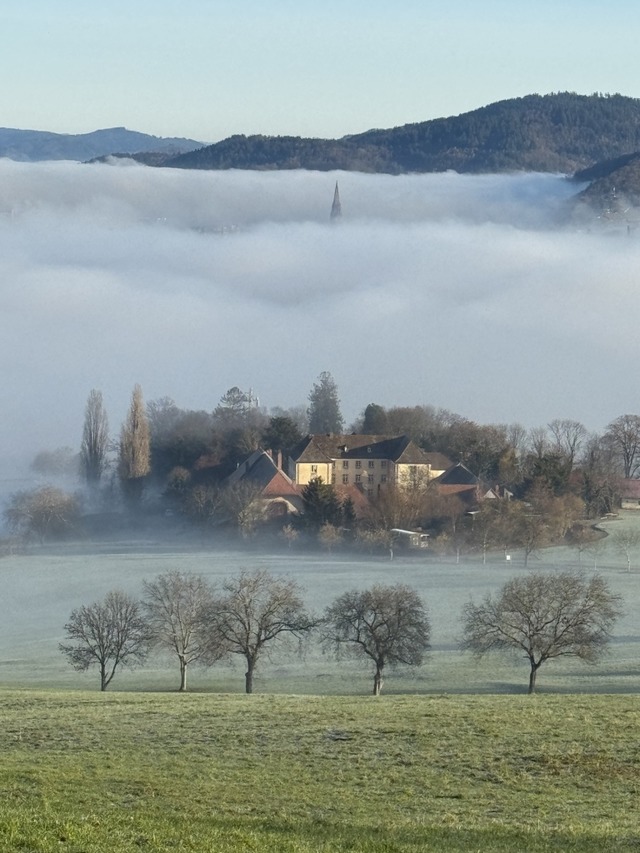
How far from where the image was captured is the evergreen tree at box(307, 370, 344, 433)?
12825 centimetres

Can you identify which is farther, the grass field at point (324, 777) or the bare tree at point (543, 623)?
the bare tree at point (543, 623)

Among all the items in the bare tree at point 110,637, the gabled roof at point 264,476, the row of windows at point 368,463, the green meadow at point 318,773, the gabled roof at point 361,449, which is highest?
the gabled roof at point 361,449

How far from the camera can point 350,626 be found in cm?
4975

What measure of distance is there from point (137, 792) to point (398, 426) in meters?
102

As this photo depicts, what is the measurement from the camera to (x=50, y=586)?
82.9m

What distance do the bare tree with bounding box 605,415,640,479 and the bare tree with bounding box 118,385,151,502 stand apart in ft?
127

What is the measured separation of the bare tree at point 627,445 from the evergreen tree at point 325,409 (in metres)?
23.4

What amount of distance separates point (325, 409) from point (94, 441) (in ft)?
68.2

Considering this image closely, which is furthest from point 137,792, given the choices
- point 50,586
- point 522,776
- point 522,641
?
point 50,586

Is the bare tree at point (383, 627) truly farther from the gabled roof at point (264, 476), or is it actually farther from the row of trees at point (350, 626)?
the gabled roof at point (264, 476)

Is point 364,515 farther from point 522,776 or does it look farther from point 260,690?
point 522,776

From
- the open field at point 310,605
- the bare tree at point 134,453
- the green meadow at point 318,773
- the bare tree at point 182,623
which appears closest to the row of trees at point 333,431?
the bare tree at point 134,453

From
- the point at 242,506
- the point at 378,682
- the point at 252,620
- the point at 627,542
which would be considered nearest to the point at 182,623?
the point at 252,620

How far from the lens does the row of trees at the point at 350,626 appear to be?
156ft
